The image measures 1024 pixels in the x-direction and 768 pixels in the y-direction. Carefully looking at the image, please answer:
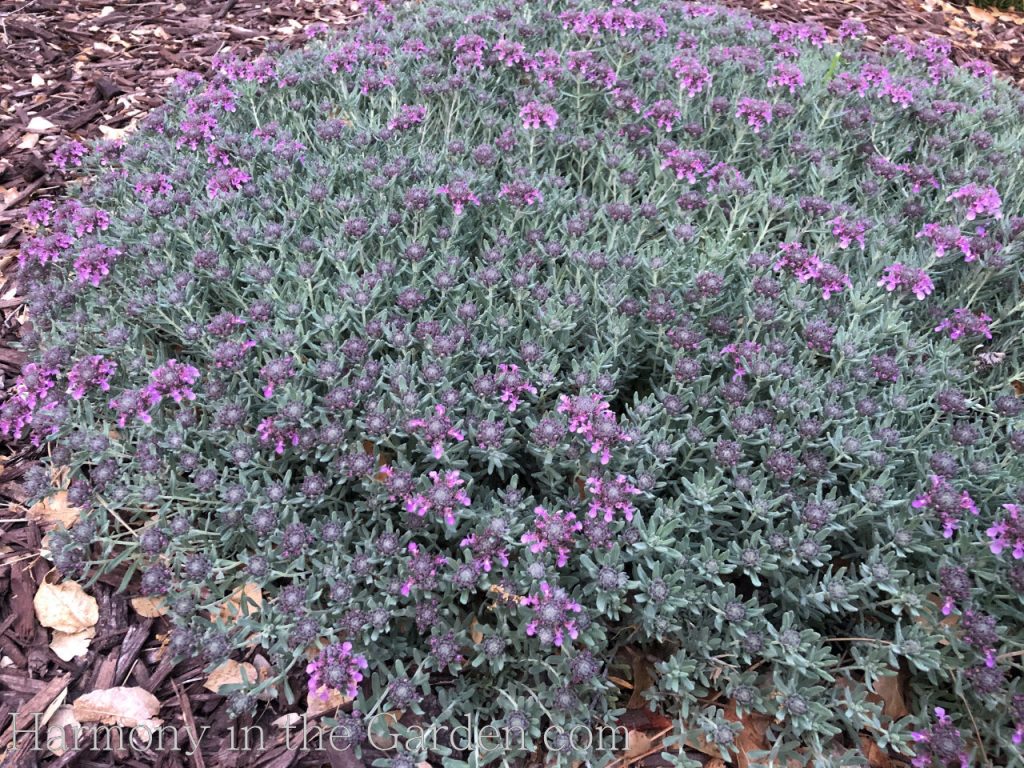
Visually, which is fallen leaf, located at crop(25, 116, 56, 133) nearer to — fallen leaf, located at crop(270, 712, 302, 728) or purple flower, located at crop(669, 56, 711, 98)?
purple flower, located at crop(669, 56, 711, 98)

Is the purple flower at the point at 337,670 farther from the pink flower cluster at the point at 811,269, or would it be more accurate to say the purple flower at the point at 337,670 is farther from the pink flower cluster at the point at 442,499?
the pink flower cluster at the point at 811,269

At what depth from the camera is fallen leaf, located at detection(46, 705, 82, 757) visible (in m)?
2.50

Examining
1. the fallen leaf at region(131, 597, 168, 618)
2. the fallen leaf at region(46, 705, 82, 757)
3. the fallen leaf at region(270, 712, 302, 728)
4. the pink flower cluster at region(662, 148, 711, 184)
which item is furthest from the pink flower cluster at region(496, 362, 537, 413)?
the fallen leaf at region(46, 705, 82, 757)

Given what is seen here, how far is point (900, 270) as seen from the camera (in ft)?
10.0

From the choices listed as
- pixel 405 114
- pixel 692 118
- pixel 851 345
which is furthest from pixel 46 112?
pixel 851 345

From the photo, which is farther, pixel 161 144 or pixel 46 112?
pixel 46 112

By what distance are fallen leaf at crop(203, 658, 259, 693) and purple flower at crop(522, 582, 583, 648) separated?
112 cm

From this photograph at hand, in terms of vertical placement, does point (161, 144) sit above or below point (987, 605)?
above

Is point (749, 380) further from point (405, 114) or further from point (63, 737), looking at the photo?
point (63, 737)

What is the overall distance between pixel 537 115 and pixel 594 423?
1.87 meters

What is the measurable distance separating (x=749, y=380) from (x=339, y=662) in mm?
1959

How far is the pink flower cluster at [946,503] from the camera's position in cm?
243

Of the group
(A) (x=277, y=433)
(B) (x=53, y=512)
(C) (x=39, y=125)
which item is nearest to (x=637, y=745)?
(A) (x=277, y=433)

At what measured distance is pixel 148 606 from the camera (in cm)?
287
